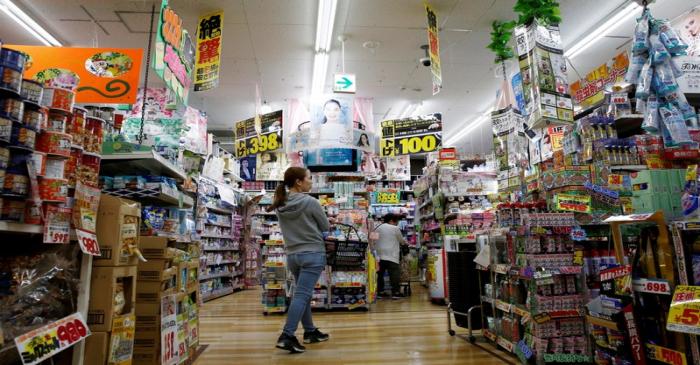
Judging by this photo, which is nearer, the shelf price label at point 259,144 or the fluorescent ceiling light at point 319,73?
the fluorescent ceiling light at point 319,73

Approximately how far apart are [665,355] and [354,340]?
267 centimetres

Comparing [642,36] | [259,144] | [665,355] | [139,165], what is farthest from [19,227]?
[259,144]

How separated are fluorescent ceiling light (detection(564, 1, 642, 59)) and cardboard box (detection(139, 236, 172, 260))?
6923 millimetres

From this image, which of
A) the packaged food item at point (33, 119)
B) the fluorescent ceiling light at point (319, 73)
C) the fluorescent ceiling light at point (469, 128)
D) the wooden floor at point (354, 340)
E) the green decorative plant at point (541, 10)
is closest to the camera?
the packaged food item at point (33, 119)

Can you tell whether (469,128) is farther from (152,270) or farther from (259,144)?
(152,270)

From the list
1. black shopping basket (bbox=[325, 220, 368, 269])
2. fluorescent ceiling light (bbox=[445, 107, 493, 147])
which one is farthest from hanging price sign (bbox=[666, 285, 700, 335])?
fluorescent ceiling light (bbox=[445, 107, 493, 147])

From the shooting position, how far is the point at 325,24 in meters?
6.30

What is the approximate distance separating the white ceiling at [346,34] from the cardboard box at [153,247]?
4371mm

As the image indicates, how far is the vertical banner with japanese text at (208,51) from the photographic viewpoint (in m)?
5.64

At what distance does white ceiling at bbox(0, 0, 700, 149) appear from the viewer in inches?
235

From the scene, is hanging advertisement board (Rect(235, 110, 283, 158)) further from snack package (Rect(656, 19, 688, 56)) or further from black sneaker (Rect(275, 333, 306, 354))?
snack package (Rect(656, 19, 688, 56))

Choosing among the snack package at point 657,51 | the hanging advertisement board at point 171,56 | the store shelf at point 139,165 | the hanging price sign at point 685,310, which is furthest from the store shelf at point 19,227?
the snack package at point 657,51

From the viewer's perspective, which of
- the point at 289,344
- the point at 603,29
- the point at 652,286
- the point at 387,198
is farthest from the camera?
the point at 387,198

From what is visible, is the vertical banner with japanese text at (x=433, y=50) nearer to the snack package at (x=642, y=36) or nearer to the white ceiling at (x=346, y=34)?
the white ceiling at (x=346, y=34)
